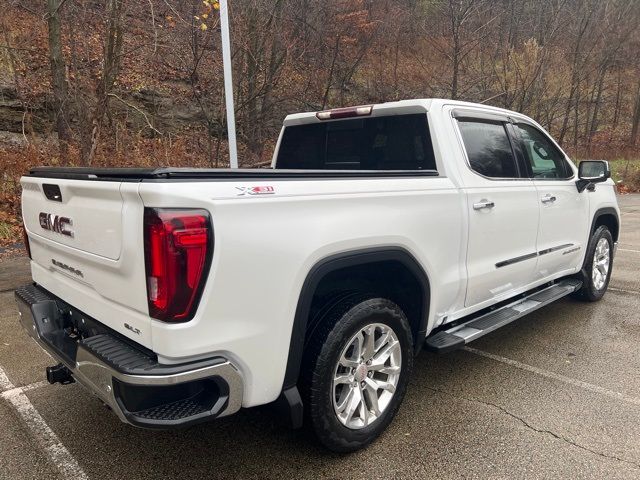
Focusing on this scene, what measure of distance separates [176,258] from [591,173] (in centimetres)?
413

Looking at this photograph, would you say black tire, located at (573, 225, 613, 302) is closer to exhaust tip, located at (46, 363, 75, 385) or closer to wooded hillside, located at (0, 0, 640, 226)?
exhaust tip, located at (46, 363, 75, 385)

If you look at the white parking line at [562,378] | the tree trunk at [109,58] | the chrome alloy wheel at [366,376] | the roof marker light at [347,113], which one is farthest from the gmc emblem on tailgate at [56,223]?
the tree trunk at [109,58]

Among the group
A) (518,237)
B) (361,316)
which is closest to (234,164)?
(518,237)

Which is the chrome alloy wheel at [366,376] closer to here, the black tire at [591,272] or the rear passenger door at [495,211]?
the rear passenger door at [495,211]

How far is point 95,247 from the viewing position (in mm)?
2223

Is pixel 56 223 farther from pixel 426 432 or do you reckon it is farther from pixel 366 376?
pixel 426 432

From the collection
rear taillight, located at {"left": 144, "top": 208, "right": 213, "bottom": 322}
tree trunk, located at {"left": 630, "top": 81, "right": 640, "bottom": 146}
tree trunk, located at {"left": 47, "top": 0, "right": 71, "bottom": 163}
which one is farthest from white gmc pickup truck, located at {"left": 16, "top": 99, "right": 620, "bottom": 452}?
tree trunk, located at {"left": 630, "top": 81, "right": 640, "bottom": 146}

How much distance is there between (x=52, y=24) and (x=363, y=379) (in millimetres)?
10497

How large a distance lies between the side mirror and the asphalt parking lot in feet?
4.92

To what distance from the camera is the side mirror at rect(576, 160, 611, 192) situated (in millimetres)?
4523

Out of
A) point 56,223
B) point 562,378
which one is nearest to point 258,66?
point 56,223

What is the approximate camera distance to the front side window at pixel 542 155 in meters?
4.10

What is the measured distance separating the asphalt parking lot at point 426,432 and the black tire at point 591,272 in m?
1.08

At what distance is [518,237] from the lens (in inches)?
146
